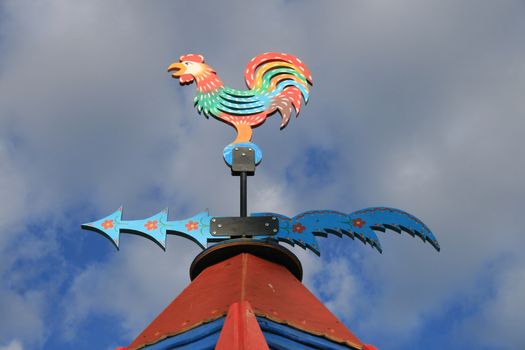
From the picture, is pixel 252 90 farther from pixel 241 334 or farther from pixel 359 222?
pixel 241 334

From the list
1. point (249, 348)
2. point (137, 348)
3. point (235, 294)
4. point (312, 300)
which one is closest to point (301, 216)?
point (312, 300)

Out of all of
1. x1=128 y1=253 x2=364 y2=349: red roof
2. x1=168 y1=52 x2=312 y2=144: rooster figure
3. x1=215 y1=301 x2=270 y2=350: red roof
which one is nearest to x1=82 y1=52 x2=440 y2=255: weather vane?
x1=168 y1=52 x2=312 y2=144: rooster figure

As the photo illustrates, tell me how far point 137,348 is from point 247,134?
233cm

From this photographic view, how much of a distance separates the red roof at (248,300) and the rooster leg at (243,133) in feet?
4.20

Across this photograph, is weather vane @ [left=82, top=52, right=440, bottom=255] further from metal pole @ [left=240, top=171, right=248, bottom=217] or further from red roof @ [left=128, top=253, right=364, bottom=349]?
red roof @ [left=128, top=253, right=364, bottom=349]

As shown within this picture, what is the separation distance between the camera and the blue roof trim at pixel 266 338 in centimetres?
381

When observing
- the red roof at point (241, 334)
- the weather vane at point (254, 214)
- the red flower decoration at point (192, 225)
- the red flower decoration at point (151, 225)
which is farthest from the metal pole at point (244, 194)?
the red roof at point (241, 334)

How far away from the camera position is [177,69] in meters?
6.80

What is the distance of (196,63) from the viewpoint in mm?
6766

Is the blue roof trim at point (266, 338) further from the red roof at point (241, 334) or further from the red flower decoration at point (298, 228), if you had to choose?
the red flower decoration at point (298, 228)

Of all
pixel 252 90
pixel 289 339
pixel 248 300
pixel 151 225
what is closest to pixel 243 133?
pixel 252 90

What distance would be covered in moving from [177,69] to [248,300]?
126 inches

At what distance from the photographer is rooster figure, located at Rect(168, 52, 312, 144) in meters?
6.17

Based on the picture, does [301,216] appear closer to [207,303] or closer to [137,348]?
[207,303]
